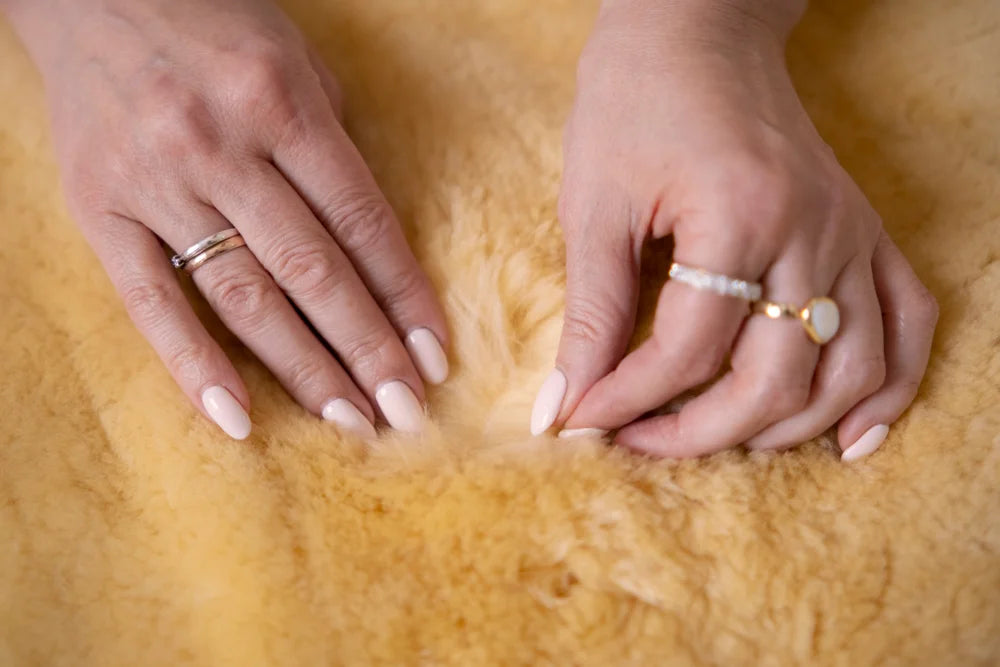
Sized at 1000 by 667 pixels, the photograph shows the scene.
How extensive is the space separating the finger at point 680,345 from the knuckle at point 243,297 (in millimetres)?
324

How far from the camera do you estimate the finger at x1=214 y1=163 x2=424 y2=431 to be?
0.81 metres

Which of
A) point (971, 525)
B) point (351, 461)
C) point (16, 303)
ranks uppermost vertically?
point (16, 303)

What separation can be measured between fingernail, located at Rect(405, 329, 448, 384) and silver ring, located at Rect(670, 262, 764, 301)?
26 centimetres

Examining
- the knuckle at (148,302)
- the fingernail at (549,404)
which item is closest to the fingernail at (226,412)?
the knuckle at (148,302)

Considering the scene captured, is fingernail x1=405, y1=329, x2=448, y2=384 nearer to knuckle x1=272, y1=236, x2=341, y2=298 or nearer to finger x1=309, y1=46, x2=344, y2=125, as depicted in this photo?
knuckle x1=272, y1=236, x2=341, y2=298

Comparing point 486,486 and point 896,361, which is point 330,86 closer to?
point 486,486

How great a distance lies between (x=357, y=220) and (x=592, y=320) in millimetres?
271

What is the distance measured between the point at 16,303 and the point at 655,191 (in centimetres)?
64

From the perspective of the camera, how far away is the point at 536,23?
99 centimetres

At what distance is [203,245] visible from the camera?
0.82 meters

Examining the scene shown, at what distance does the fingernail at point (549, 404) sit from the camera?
2.49 ft

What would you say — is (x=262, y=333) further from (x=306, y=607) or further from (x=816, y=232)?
(x=816, y=232)

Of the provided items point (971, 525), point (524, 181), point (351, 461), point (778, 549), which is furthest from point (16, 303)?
point (971, 525)

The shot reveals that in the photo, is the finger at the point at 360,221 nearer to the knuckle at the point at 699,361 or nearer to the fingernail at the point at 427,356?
the fingernail at the point at 427,356
